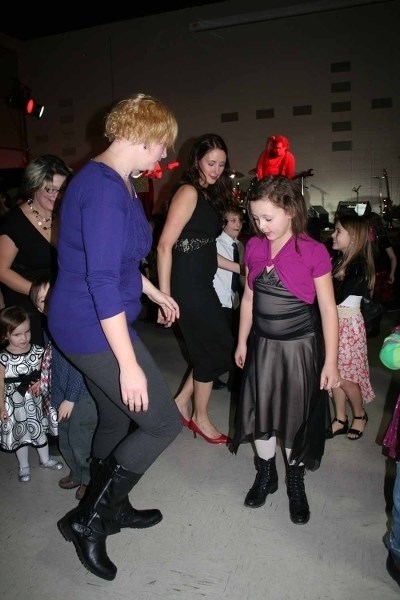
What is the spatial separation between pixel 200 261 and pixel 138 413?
1066 millimetres

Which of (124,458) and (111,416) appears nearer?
(124,458)

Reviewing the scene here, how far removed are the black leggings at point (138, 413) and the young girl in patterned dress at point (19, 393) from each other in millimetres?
726

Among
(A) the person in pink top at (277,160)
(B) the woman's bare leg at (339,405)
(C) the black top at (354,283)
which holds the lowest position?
(B) the woman's bare leg at (339,405)

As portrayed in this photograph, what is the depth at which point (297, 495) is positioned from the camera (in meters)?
1.73

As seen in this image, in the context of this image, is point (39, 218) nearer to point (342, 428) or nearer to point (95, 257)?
point (95, 257)

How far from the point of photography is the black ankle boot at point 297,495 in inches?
66.6

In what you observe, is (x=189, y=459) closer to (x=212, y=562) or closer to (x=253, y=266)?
(x=212, y=562)

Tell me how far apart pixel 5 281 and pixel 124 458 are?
3.79ft

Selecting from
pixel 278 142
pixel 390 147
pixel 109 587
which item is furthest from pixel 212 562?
pixel 390 147

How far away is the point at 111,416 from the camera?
1504mm

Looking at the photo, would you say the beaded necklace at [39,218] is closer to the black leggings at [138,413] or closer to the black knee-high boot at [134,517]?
the black leggings at [138,413]

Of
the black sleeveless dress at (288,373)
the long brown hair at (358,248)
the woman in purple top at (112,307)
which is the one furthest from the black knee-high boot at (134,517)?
the long brown hair at (358,248)

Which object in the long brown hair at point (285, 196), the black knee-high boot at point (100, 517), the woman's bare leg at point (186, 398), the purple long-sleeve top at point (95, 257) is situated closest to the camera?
the purple long-sleeve top at point (95, 257)

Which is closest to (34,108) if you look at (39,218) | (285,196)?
(39,218)
